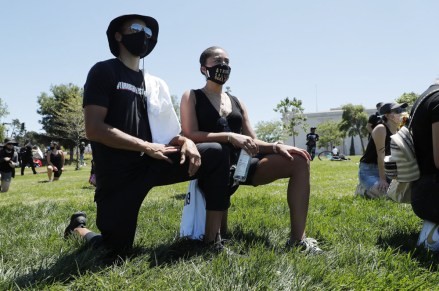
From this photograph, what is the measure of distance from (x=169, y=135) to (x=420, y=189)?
6.49 ft

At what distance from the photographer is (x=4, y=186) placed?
43.5ft

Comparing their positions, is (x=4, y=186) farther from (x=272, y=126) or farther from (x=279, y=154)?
(x=272, y=126)

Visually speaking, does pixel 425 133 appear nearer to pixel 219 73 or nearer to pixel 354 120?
pixel 219 73

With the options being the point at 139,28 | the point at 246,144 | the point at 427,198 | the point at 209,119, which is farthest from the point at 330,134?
the point at 139,28

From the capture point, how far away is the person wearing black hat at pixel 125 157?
Answer: 2.64 m

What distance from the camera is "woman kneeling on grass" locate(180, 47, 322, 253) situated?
3010mm

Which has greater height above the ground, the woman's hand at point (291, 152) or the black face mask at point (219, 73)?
the black face mask at point (219, 73)

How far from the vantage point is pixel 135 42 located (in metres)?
3.00

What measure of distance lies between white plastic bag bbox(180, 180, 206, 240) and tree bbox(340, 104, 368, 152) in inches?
3054

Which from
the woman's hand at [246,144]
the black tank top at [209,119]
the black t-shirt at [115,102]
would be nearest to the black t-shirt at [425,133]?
the woman's hand at [246,144]

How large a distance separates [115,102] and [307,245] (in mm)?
1674

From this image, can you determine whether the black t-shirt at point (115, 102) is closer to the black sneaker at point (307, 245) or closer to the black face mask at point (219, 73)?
the black face mask at point (219, 73)

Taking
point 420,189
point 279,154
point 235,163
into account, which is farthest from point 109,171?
point 420,189

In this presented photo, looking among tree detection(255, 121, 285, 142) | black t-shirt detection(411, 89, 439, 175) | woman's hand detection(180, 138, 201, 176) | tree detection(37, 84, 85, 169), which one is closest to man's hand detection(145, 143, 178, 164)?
woman's hand detection(180, 138, 201, 176)
